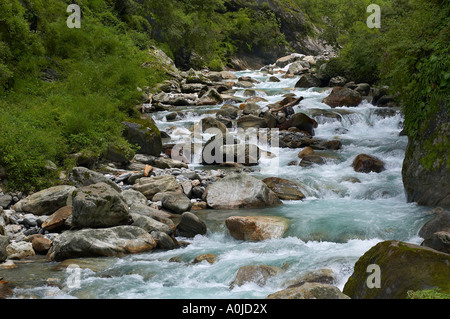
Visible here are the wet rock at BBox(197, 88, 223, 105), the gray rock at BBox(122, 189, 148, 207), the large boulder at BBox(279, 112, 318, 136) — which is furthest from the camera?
the wet rock at BBox(197, 88, 223, 105)

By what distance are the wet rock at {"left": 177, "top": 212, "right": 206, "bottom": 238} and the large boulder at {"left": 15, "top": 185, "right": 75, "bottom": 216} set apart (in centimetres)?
271

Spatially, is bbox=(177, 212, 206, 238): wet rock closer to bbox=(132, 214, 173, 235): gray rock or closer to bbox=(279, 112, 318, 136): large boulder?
bbox=(132, 214, 173, 235): gray rock

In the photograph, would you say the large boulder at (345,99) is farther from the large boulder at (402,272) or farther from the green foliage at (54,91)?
the large boulder at (402,272)

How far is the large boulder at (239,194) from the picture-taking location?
32.7 ft

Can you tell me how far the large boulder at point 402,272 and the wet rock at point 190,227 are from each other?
4.14m

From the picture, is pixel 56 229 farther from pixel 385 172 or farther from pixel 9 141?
pixel 385 172

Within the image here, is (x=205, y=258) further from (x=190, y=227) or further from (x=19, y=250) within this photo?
(x=19, y=250)

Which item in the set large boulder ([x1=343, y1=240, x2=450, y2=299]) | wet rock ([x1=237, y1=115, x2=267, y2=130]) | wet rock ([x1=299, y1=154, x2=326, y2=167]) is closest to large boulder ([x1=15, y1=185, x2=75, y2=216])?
large boulder ([x1=343, y1=240, x2=450, y2=299])

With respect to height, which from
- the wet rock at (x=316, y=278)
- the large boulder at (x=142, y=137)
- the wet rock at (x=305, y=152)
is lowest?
the wet rock at (x=316, y=278)

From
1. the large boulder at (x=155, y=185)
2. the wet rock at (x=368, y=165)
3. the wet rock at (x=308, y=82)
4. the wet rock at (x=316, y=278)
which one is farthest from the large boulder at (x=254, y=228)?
→ the wet rock at (x=308, y=82)

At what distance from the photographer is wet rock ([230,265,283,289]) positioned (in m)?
5.90

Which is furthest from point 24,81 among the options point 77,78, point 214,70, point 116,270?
point 214,70

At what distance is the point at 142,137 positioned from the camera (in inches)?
543
